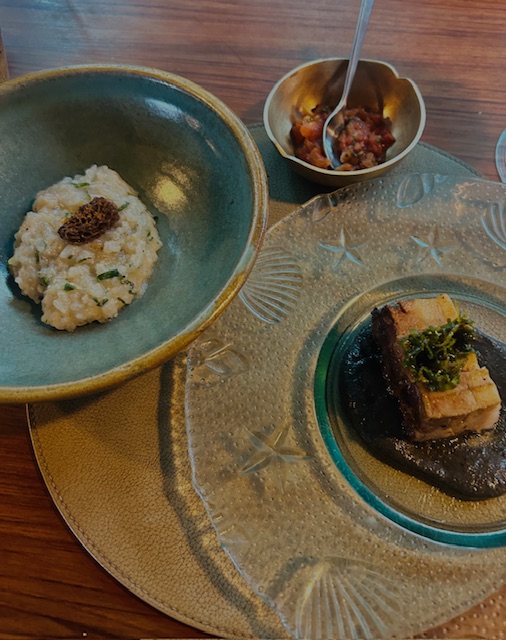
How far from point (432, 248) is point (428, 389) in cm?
67

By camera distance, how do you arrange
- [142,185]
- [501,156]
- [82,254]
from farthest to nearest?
[501,156]
[142,185]
[82,254]

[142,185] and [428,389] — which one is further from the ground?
[142,185]

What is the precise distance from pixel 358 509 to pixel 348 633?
0.33 meters

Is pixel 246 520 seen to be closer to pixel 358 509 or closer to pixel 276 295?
pixel 358 509

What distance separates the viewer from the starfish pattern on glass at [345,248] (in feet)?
6.74

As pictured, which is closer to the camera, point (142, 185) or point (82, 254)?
point (82, 254)

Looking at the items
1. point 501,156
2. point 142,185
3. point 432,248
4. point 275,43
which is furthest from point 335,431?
point 275,43

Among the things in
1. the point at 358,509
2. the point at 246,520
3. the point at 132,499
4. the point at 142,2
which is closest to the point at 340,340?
the point at 358,509

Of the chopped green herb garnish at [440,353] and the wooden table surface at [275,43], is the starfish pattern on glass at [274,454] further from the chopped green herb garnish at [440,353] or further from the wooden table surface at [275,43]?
the wooden table surface at [275,43]

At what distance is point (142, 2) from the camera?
2959 millimetres

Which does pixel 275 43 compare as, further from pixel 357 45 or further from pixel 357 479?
pixel 357 479

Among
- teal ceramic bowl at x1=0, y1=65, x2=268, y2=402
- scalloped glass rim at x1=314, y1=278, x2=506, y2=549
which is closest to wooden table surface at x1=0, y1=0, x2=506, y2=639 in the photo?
teal ceramic bowl at x1=0, y1=65, x2=268, y2=402

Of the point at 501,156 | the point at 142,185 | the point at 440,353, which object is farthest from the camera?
the point at 501,156

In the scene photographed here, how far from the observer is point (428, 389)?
1.64 metres
